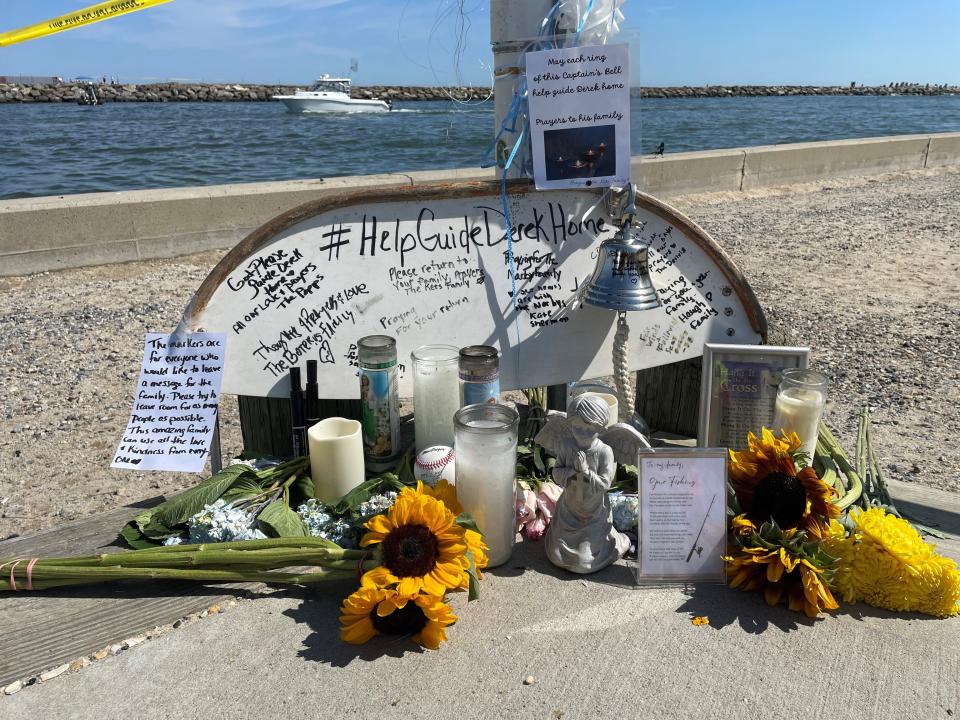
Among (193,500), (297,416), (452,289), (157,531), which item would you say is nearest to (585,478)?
(452,289)

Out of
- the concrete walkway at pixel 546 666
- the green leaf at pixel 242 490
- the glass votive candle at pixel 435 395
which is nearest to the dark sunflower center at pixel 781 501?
the concrete walkway at pixel 546 666

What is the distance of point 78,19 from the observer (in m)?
5.82

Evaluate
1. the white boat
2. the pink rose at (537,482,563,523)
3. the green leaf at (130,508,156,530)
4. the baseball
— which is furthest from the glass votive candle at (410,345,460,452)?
the white boat

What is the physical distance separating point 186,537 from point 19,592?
17.2 inches

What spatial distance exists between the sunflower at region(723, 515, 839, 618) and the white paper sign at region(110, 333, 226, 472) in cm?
161

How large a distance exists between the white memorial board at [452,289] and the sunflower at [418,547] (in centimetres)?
79

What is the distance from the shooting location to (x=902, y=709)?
1.63 metres

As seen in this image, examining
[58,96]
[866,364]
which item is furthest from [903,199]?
[58,96]

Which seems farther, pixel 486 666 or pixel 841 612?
pixel 841 612

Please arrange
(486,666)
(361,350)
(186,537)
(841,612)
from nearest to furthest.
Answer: (486,666), (841,612), (186,537), (361,350)

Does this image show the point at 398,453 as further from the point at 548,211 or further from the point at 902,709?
the point at 902,709

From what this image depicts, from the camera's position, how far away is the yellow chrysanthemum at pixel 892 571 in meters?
1.89

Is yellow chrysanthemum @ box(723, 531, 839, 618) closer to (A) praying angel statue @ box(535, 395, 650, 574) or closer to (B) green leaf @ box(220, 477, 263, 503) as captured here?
(A) praying angel statue @ box(535, 395, 650, 574)

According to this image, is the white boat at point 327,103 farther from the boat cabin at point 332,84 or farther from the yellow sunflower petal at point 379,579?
the yellow sunflower petal at point 379,579
